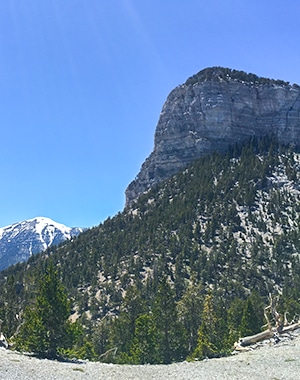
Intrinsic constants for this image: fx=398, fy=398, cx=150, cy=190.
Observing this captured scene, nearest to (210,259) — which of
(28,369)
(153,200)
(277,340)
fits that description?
(153,200)

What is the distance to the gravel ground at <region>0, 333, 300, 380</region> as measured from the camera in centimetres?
2534

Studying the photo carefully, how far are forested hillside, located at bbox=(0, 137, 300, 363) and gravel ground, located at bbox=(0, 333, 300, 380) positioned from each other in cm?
1723

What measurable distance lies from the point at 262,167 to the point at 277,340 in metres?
135

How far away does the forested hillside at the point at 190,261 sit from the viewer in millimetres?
59072

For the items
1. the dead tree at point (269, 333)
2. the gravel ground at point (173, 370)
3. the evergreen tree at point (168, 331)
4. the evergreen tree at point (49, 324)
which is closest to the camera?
the gravel ground at point (173, 370)

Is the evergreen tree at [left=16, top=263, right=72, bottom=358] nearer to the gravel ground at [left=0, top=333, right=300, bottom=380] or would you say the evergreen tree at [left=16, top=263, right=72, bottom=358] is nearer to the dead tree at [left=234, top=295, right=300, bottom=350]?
the gravel ground at [left=0, top=333, right=300, bottom=380]

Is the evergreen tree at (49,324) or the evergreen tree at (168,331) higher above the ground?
the evergreen tree at (49,324)

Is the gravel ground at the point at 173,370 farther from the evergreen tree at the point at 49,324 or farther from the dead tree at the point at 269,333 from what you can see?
the dead tree at the point at 269,333

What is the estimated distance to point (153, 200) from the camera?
176m

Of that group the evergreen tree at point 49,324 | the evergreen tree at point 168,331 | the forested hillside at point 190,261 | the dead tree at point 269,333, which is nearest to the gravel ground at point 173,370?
the evergreen tree at point 49,324

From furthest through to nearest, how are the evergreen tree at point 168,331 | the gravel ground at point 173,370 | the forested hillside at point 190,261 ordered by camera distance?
1. the forested hillside at point 190,261
2. the evergreen tree at point 168,331
3. the gravel ground at point 173,370

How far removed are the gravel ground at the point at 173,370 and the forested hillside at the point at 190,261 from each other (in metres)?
Result: 17.2

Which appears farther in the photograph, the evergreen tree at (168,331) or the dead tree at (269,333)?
the evergreen tree at (168,331)

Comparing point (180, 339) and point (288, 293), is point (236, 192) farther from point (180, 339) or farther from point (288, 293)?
point (180, 339)
